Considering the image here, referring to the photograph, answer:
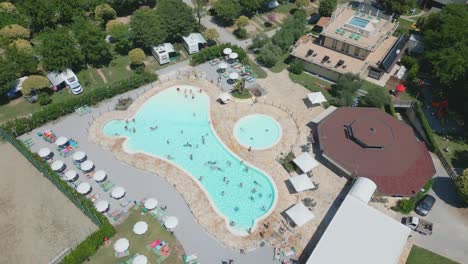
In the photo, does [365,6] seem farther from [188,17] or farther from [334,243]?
[334,243]

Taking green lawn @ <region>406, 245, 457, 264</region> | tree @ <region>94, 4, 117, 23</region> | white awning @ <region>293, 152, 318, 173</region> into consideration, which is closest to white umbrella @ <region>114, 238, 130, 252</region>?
white awning @ <region>293, 152, 318, 173</region>

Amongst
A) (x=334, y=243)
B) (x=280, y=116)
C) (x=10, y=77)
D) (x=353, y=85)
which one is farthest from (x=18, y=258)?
(x=353, y=85)

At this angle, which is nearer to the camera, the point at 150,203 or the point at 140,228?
the point at 140,228

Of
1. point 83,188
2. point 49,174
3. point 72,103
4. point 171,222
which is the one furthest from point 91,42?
point 171,222

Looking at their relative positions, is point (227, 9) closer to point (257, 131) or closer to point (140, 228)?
point (257, 131)

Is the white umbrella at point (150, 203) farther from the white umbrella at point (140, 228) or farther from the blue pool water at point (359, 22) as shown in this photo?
the blue pool water at point (359, 22)
